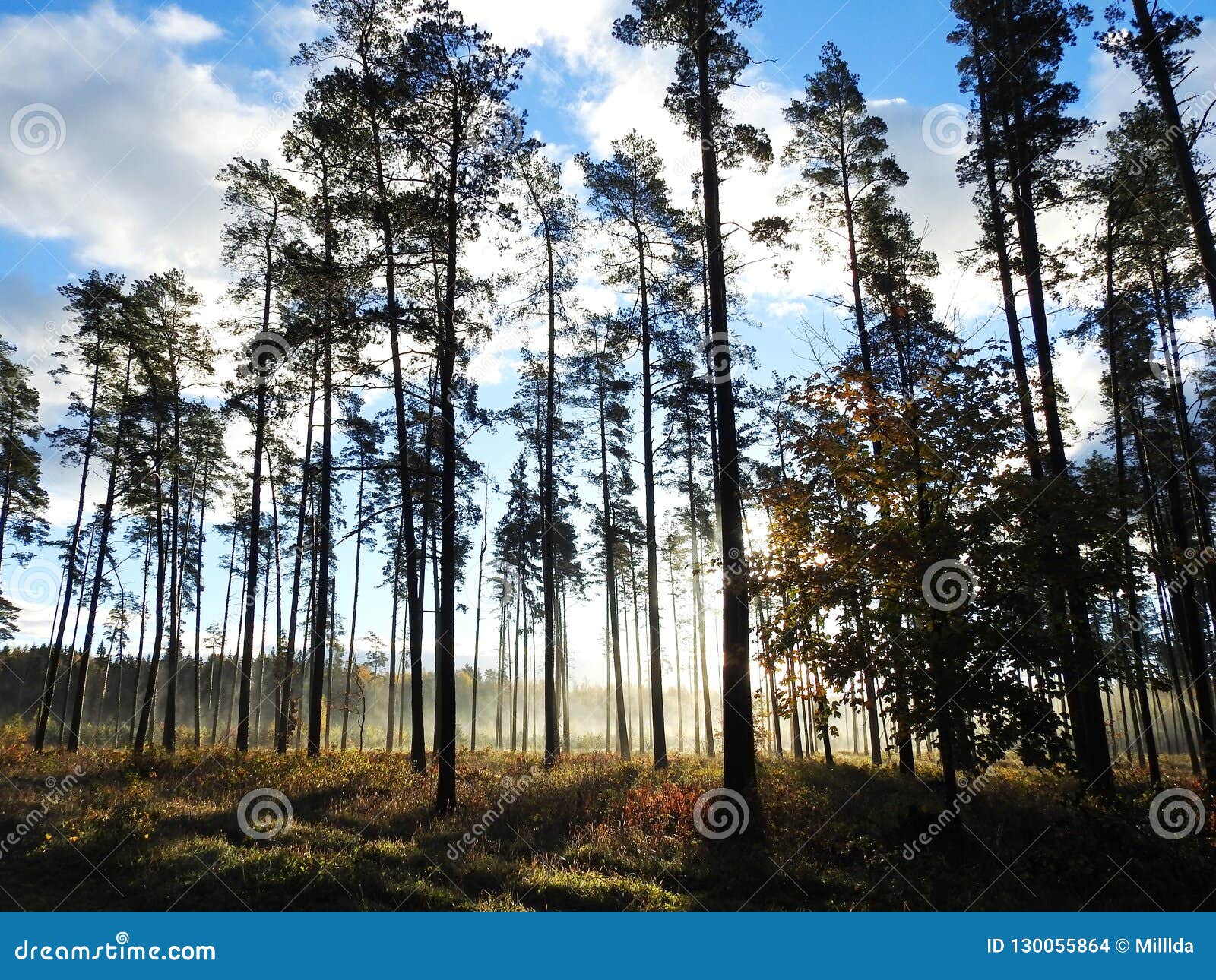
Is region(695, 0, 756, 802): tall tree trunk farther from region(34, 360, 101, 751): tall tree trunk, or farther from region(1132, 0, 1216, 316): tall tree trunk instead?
region(34, 360, 101, 751): tall tree trunk

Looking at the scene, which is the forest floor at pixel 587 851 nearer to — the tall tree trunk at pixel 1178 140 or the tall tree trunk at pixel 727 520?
the tall tree trunk at pixel 727 520

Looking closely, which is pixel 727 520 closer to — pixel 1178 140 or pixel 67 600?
pixel 1178 140

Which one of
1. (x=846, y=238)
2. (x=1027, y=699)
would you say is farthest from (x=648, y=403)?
(x=1027, y=699)

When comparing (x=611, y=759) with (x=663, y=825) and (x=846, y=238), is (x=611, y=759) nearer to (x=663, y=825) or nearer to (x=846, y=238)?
(x=663, y=825)

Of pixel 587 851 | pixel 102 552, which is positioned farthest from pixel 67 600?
pixel 587 851

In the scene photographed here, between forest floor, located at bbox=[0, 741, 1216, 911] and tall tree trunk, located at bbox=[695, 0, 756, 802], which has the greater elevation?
tall tree trunk, located at bbox=[695, 0, 756, 802]

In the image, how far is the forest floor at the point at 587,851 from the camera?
7.61 metres

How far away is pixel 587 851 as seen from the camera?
9469 mm

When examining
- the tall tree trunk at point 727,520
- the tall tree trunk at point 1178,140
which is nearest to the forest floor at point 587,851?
the tall tree trunk at point 727,520

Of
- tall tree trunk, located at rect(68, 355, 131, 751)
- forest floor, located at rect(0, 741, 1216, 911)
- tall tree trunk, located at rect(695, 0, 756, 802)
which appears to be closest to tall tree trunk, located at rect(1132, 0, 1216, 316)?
forest floor, located at rect(0, 741, 1216, 911)

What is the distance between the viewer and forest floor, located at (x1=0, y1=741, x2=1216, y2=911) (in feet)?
25.0

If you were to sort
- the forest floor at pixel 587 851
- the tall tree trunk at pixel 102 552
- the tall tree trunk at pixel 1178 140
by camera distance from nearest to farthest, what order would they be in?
the forest floor at pixel 587 851
the tall tree trunk at pixel 1178 140
the tall tree trunk at pixel 102 552

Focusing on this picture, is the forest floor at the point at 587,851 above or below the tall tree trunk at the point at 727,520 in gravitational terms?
below

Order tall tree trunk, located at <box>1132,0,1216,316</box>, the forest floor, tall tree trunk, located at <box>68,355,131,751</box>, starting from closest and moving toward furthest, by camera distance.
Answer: the forest floor < tall tree trunk, located at <box>1132,0,1216,316</box> < tall tree trunk, located at <box>68,355,131,751</box>
